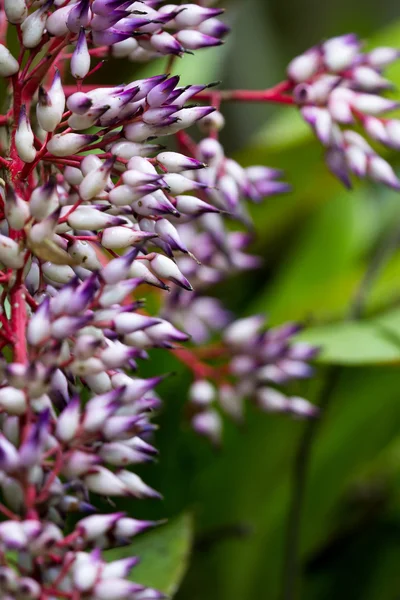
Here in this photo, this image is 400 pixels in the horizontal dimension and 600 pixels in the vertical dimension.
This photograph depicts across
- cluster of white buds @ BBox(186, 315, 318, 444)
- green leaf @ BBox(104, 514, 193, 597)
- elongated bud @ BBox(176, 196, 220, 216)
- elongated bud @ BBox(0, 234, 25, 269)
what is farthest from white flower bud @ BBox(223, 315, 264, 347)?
elongated bud @ BBox(0, 234, 25, 269)

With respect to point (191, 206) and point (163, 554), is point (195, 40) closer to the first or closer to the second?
point (191, 206)

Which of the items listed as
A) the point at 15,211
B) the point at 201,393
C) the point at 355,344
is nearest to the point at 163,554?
the point at 201,393

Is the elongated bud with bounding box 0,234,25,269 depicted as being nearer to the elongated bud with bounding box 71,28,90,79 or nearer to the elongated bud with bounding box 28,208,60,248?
the elongated bud with bounding box 28,208,60,248

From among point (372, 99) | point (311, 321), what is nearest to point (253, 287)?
point (311, 321)

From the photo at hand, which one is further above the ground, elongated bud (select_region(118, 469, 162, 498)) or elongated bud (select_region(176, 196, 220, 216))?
elongated bud (select_region(176, 196, 220, 216))

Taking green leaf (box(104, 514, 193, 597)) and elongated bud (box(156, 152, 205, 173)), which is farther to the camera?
green leaf (box(104, 514, 193, 597))

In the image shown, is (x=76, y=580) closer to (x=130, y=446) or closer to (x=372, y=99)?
(x=130, y=446)

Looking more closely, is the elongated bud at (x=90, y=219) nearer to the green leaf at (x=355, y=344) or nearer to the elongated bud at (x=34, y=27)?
the elongated bud at (x=34, y=27)
